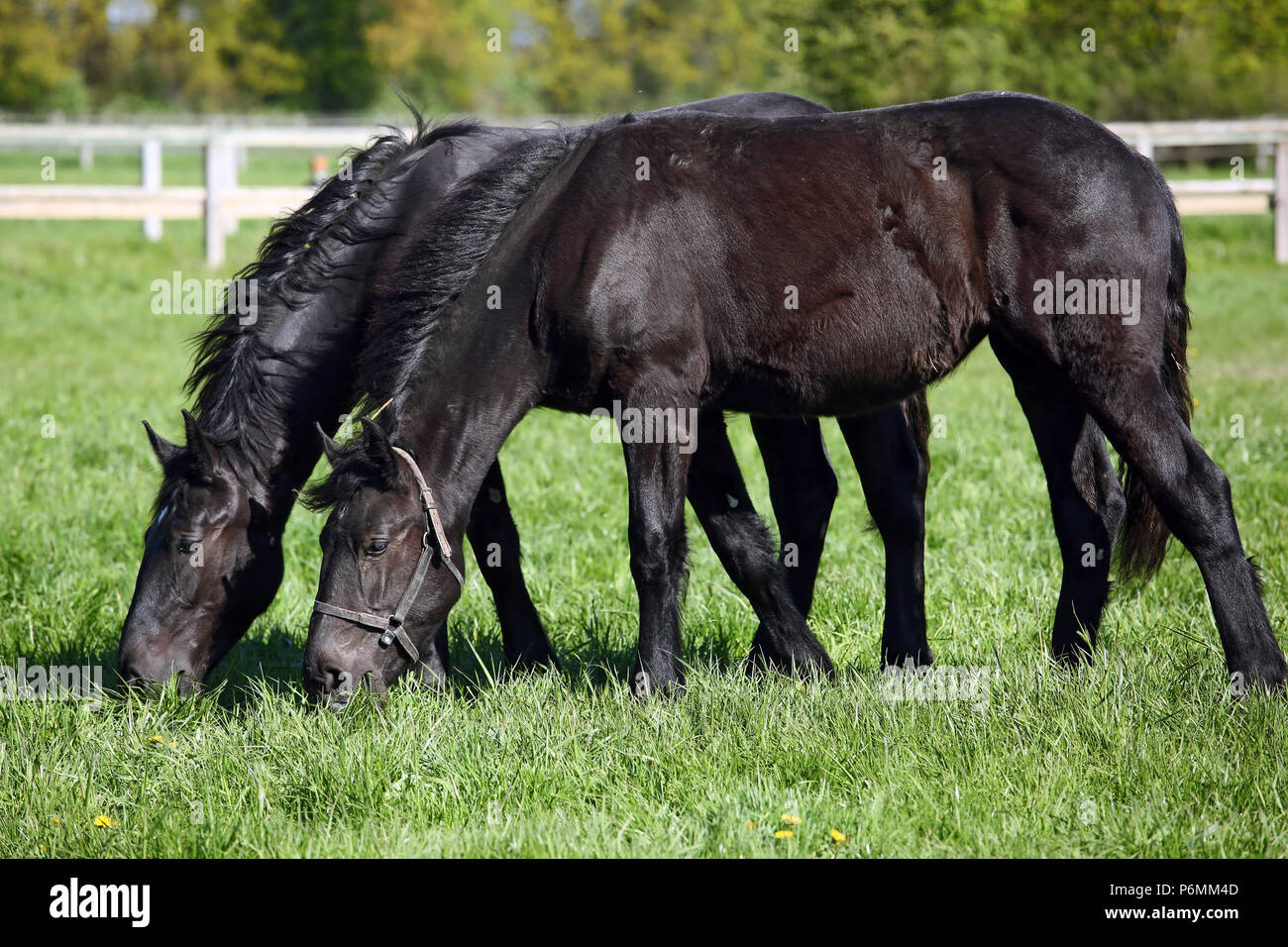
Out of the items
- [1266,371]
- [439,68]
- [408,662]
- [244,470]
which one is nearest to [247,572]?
[244,470]

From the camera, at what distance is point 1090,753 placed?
139 inches

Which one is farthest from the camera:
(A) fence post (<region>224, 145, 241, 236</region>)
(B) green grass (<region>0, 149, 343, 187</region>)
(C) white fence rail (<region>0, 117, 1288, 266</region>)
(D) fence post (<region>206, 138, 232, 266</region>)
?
(B) green grass (<region>0, 149, 343, 187</region>)

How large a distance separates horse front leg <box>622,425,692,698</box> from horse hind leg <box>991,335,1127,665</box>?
4.41 feet

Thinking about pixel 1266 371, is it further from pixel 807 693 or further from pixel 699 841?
pixel 699 841

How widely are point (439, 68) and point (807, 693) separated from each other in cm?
5874

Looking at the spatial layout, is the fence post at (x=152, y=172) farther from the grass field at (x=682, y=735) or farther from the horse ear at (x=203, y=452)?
the horse ear at (x=203, y=452)

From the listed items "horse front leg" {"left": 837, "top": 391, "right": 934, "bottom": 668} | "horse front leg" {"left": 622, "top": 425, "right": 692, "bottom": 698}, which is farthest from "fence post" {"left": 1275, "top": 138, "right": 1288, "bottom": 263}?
"horse front leg" {"left": 622, "top": 425, "right": 692, "bottom": 698}

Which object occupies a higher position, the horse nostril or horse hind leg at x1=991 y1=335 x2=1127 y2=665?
horse hind leg at x1=991 y1=335 x2=1127 y2=665

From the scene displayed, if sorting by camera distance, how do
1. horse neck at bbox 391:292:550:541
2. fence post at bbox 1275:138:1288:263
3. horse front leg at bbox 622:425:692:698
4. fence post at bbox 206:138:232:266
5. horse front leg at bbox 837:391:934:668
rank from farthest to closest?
fence post at bbox 1275:138:1288:263, fence post at bbox 206:138:232:266, horse front leg at bbox 837:391:934:668, horse front leg at bbox 622:425:692:698, horse neck at bbox 391:292:550:541

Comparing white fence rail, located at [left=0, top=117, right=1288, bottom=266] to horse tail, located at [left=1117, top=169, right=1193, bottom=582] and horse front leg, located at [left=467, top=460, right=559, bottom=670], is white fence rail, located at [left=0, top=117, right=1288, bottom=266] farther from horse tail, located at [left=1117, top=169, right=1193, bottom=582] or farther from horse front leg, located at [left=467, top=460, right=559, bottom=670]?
horse tail, located at [left=1117, top=169, right=1193, bottom=582]

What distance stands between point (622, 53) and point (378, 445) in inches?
2546

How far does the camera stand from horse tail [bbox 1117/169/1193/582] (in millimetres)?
4121

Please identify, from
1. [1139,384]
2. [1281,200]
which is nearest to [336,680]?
[1139,384]

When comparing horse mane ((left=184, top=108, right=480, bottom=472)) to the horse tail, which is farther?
horse mane ((left=184, top=108, right=480, bottom=472))
